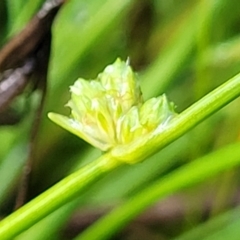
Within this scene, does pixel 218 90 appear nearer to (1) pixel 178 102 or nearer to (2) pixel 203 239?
(2) pixel 203 239

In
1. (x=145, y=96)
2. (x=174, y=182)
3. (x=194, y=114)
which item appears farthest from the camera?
(x=145, y=96)

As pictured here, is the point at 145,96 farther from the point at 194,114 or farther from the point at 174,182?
the point at 194,114

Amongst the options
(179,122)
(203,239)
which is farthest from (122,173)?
(179,122)

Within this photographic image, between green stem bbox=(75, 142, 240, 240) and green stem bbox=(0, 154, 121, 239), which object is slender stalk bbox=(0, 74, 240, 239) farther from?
green stem bbox=(75, 142, 240, 240)

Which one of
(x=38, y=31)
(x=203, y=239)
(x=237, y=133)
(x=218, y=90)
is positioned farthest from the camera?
(x=237, y=133)

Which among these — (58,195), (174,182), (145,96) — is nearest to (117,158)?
(58,195)

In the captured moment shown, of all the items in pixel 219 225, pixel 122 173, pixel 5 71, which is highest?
pixel 5 71
